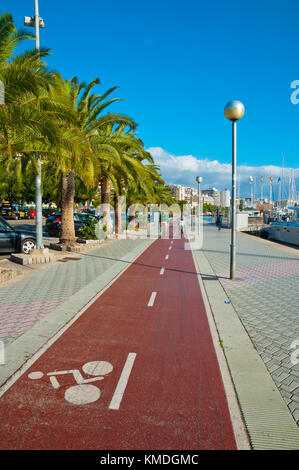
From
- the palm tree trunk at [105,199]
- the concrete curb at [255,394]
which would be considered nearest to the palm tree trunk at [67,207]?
the palm tree trunk at [105,199]

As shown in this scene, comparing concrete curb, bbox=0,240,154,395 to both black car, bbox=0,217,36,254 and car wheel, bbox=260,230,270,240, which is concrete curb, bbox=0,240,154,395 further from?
car wheel, bbox=260,230,270,240

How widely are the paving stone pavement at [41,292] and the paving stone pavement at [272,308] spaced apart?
4.18m

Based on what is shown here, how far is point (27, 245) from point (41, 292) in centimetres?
705

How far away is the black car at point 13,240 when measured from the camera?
586 inches

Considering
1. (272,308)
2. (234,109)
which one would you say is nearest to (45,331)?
(272,308)

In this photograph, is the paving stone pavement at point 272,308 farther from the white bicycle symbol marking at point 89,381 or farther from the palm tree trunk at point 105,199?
the palm tree trunk at point 105,199

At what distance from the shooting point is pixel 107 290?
9.46 metres

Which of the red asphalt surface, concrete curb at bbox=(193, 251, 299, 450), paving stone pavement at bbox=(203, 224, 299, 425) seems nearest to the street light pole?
paving stone pavement at bbox=(203, 224, 299, 425)

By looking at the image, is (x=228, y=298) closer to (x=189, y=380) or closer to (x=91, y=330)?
(x=91, y=330)

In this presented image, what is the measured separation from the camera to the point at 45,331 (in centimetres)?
619

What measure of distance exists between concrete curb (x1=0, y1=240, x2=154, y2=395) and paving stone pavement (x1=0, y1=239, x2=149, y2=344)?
0.18m
